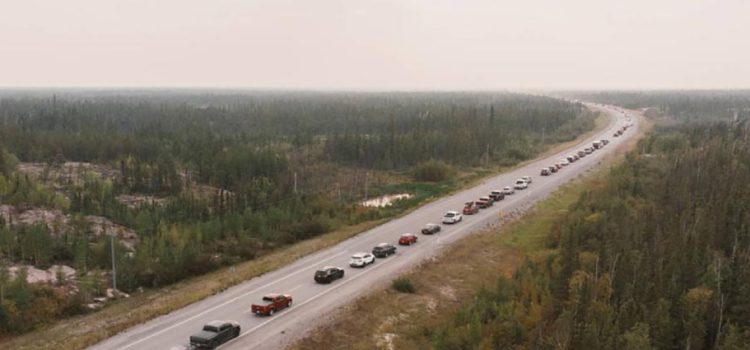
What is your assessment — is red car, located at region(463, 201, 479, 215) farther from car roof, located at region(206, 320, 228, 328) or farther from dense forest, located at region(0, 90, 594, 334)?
car roof, located at region(206, 320, 228, 328)

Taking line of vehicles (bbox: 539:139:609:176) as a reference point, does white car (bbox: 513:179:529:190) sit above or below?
below

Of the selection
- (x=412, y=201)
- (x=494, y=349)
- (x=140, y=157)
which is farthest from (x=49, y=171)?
(x=494, y=349)

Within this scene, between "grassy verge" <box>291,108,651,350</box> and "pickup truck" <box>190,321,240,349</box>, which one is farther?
"grassy verge" <box>291,108,651,350</box>

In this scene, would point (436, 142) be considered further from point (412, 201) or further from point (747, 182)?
point (747, 182)

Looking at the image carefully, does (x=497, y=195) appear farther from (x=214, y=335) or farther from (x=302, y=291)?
(x=214, y=335)

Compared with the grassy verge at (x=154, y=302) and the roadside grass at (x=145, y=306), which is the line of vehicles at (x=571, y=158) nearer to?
the grassy verge at (x=154, y=302)

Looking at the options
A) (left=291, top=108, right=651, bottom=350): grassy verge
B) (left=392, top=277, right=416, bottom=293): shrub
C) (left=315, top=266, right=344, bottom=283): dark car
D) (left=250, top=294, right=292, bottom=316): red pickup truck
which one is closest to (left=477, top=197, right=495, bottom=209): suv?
(left=291, top=108, right=651, bottom=350): grassy verge
